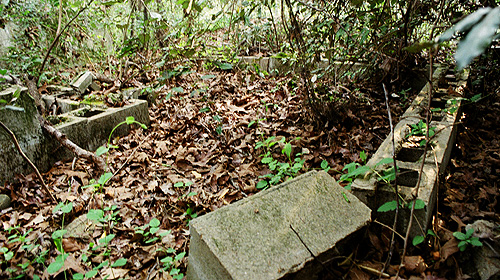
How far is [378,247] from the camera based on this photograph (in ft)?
5.79

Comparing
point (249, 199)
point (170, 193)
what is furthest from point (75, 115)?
point (249, 199)

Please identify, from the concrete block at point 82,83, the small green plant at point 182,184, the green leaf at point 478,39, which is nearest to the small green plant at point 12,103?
the small green plant at point 182,184

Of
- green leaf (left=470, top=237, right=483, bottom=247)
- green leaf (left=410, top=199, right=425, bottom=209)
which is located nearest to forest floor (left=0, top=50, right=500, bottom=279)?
green leaf (left=470, top=237, right=483, bottom=247)

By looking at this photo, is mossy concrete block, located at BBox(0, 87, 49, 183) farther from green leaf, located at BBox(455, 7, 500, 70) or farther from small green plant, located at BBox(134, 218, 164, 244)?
green leaf, located at BBox(455, 7, 500, 70)

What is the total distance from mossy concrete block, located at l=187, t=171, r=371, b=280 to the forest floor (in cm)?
22

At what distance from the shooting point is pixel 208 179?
2.91 meters

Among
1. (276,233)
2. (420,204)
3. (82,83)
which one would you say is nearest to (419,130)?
(420,204)

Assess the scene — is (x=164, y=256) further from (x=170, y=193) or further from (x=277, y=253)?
(x=277, y=253)

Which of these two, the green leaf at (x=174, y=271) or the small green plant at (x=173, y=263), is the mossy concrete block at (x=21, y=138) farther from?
the green leaf at (x=174, y=271)

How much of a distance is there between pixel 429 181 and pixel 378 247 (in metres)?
0.54

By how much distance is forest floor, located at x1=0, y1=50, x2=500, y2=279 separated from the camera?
1971mm

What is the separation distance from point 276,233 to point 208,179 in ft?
4.79

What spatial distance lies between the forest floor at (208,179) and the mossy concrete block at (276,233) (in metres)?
0.22

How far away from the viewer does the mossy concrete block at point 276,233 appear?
4.65ft
